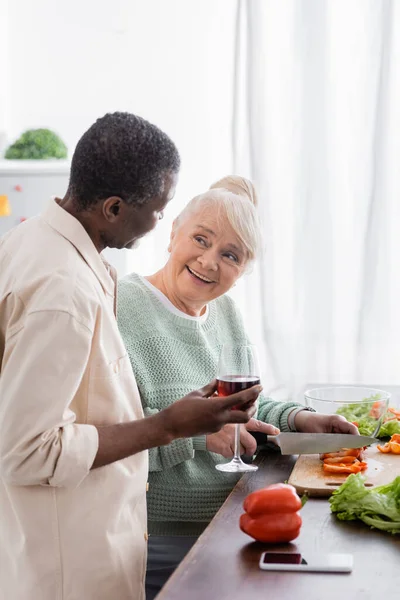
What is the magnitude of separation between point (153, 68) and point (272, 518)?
3207mm

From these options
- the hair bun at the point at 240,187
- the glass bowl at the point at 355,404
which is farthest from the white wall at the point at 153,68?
the glass bowl at the point at 355,404

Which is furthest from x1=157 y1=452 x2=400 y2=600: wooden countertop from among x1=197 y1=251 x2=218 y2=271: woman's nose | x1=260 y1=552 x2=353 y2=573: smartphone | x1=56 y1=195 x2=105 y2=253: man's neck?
x1=197 y1=251 x2=218 y2=271: woman's nose

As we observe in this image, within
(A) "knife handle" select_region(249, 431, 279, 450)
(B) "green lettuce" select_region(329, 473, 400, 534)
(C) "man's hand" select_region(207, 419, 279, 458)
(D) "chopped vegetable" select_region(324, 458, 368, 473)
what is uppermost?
(B) "green lettuce" select_region(329, 473, 400, 534)

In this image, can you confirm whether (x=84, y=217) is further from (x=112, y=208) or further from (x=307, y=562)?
(x=307, y=562)

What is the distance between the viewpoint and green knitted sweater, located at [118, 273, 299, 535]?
1961 mm

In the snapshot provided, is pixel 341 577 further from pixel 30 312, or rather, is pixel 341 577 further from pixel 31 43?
pixel 31 43

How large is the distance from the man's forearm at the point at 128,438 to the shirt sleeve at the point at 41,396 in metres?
0.05

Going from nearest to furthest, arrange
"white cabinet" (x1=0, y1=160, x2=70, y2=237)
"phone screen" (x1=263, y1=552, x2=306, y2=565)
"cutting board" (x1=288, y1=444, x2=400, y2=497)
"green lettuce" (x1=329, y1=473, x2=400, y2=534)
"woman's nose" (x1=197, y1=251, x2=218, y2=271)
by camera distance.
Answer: "phone screen" (x1=263, y1=552, x2=306, y2=565), "green lettuce" (x1=329, y1=473, x2=400, y2=534), "cutting board" (x1=288, y1=444, x2=400, y2=497), "woman's nose" (x1=197, y1=251, x2=218, y2=271), "white cabinet" (x1=0, y1=160, x2=70, y2=237)

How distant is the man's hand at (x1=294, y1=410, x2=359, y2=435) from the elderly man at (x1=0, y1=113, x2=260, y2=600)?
1.97 feet

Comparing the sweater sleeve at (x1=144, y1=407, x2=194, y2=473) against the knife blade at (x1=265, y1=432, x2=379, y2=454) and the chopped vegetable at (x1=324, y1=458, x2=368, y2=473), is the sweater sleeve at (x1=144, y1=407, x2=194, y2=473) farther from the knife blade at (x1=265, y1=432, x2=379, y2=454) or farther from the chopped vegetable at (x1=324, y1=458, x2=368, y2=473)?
the chopped vegetable at (x1=324, y1=458, x2=368, y2=473)

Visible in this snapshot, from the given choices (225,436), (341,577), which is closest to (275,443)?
(225,436)

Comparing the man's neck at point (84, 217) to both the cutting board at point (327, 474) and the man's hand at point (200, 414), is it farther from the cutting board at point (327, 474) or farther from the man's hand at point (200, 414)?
the cutting board at point (327, 474)

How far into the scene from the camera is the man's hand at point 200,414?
1.36m

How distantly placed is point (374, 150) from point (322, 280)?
0.68m
